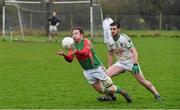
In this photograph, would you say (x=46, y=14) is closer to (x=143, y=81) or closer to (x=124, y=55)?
(x=124, y=55)

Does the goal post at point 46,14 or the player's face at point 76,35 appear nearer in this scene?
the player's face at point 76,35

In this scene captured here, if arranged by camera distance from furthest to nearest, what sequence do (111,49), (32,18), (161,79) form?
(32,18), (161,79), (111,49)

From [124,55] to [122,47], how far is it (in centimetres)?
23

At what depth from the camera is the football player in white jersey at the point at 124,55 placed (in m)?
13.1

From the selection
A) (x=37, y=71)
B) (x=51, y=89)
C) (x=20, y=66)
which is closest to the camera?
(x=51, y=89)

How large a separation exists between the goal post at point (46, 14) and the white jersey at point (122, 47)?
1061 inches

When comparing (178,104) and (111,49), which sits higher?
(111,49)

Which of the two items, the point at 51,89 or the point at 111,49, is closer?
the point at 111,49

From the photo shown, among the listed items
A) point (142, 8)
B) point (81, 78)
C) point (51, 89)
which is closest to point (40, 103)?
point (51, 89)

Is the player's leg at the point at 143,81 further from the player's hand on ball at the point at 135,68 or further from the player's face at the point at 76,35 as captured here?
the player's face at the point at 76,35

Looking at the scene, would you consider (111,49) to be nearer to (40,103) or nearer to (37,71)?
(40,103)

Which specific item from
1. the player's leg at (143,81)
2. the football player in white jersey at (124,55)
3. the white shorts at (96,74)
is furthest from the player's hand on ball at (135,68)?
the white shorts at (96,74)

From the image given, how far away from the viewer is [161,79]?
18.4 m

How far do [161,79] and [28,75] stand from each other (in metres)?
4.25
